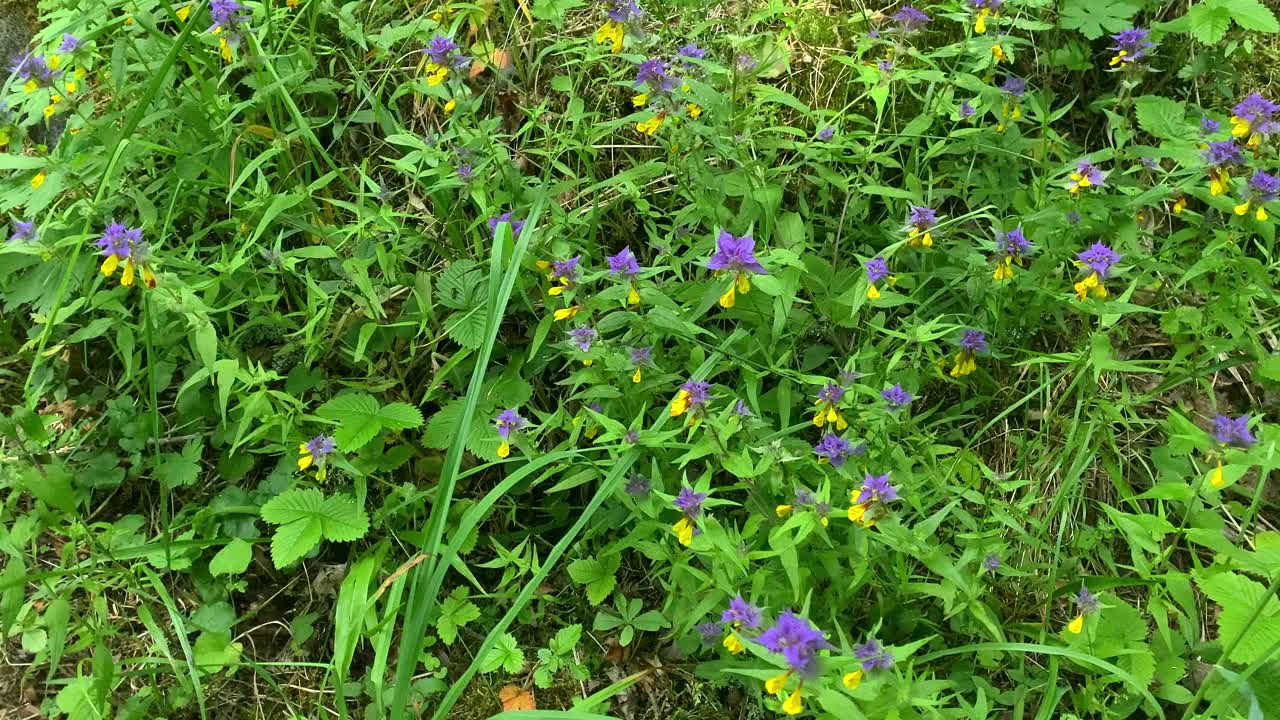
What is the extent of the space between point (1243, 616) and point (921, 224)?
101cm

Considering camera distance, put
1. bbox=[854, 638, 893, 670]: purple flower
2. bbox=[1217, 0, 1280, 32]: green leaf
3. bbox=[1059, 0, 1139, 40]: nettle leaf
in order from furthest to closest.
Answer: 1. bbox=[1059, 0, 1139, 40]: nettle leaf
2. bbox=[1217, 0, 1280, 32]: green leaf
3. bbox=[854, 638, 893, 670]: purple flower

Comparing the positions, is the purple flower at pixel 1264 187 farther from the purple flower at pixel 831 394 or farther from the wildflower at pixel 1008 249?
the purple flower at pixel 831 394

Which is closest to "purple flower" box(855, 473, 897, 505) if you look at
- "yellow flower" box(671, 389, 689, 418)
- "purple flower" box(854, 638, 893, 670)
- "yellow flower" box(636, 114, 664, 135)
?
"purple flower" box(854, 638, 893, 670)

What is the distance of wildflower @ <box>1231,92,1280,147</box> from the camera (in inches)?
79.0

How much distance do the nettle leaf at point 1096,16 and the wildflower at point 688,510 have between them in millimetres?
1863

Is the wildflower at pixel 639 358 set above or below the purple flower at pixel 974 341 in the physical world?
above

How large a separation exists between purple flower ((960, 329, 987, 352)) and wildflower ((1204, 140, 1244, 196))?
0.58m

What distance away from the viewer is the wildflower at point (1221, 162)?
1.98 metres

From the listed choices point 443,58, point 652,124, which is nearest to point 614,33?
point 652,124

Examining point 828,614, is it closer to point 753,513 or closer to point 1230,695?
point 753,513

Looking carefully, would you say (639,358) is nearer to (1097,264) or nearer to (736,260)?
(736,260)

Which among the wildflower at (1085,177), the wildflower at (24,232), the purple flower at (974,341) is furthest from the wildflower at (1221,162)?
the wildflower at (24,232)

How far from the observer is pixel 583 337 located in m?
1.96

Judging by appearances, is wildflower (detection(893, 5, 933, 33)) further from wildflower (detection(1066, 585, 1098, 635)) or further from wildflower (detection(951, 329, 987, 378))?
wildflower (detection(1066, 585, 1098, 635))
